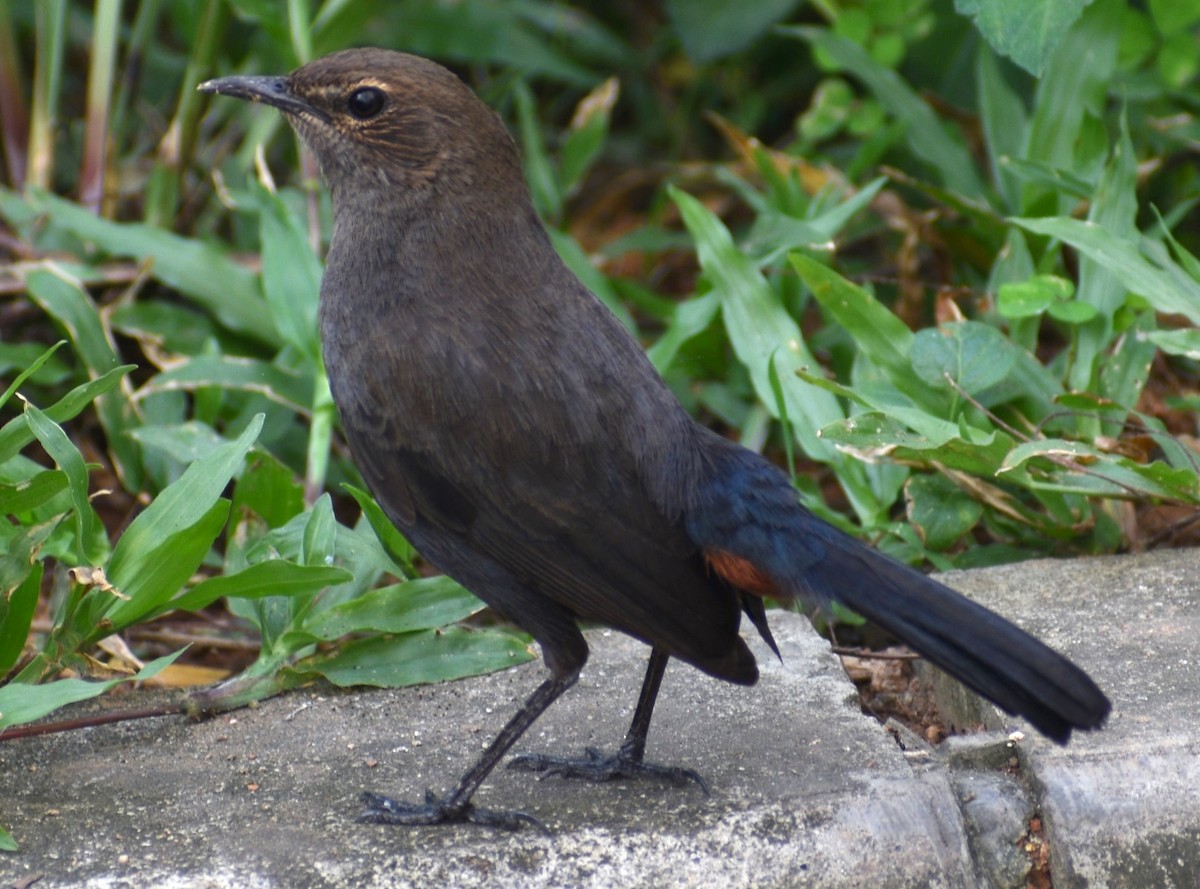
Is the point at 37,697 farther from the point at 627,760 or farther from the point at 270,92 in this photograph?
the point at 270,92

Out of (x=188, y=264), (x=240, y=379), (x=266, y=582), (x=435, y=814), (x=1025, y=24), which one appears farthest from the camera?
(x=188, y=264)

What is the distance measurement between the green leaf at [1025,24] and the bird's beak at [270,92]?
1.83 metres

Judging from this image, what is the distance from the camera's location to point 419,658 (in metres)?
3.59

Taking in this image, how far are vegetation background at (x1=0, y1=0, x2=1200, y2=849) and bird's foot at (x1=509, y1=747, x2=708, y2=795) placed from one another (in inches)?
14.6

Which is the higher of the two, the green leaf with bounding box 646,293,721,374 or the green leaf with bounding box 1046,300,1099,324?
the green leaf with bounding box 1046,300,1099,324

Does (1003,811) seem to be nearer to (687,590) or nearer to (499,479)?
(687,590)

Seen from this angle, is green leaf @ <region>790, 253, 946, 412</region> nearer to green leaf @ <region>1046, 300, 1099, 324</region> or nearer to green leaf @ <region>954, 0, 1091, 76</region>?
green leaf @ <region>1046, 300, 1099, 324</region>

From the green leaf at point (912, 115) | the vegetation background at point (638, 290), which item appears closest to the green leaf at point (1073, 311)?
the vegetation background at point (638, 290)

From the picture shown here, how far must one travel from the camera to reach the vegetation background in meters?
3.58

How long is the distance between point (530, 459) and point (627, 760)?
65cm

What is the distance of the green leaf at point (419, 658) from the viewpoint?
3.54 meters

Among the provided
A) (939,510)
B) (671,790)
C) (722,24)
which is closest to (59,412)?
(671,790)

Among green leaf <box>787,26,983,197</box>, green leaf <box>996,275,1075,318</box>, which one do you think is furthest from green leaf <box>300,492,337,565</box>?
green leaf <box>787,26,983,197</box>

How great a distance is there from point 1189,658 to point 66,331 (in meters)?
3.49
